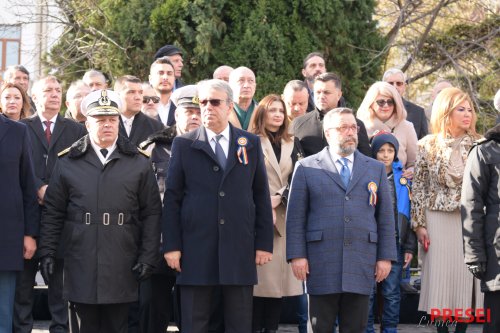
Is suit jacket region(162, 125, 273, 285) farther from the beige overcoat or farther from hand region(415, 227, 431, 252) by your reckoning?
hand region(415, 227, 431, 252)

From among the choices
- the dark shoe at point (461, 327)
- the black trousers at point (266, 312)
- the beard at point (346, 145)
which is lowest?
the dark shoe at point (461, 327)

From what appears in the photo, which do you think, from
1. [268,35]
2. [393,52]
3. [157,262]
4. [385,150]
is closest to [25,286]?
[157,262]

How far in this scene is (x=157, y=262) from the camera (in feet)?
25.6

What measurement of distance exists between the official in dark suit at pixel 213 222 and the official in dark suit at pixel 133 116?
1.65 metres

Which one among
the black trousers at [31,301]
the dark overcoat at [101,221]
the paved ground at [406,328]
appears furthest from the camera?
the paved ground at [406,328]

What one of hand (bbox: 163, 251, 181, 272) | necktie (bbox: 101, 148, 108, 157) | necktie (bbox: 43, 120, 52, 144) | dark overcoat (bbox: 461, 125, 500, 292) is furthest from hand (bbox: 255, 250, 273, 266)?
necktie (bbox: 43, 120, 52, 144)

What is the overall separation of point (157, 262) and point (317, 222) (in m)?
1.32

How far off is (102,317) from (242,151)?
1.73 metres

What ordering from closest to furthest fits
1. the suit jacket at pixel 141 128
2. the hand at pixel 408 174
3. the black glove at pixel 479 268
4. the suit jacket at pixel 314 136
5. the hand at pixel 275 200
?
the black glove at pixel 479 268, the hand at pixel 275 200, the suit jacket at pixel 314 136, the suit jacket at pixel 141 128, the hand at pixel 408 174

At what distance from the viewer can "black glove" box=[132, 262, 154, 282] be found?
302 inches

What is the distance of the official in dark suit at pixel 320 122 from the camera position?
948cm

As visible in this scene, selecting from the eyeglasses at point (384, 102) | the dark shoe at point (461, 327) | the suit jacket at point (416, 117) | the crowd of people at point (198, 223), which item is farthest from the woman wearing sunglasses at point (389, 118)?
the crowd of people at point (198, 223)

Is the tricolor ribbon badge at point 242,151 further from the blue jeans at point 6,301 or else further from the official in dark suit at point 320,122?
the blue jeans at point 6,301

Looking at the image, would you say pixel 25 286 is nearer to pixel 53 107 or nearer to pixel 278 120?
pixel 53 107
